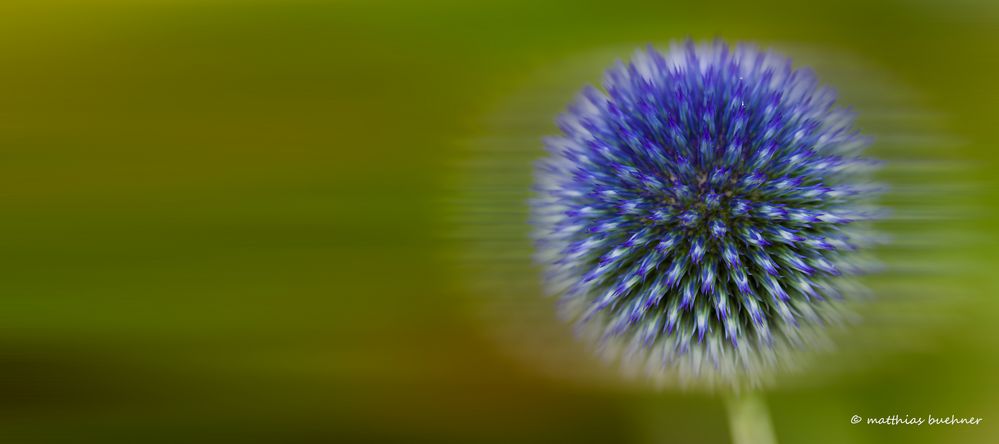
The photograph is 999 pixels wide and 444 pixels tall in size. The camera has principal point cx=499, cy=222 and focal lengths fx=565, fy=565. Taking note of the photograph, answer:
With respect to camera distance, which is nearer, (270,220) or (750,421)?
(750,421)

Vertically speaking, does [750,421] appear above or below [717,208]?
below

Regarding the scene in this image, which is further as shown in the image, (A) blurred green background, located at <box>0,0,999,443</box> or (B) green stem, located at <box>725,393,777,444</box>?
(A) blurred green background, located at <box>0,0,999,443</box>

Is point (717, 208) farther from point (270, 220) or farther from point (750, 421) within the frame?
point (270, 220)

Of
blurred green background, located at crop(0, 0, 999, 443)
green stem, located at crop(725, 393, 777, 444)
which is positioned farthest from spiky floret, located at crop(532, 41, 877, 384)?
blurred green background, located at crop(0, 0, 999, 443)

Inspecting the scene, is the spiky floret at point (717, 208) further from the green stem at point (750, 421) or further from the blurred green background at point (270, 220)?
the blurred green background at point (270, 220)

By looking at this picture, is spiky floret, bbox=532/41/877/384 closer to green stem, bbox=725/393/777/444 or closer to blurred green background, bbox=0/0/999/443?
green stem, bbox=725/393/777/444

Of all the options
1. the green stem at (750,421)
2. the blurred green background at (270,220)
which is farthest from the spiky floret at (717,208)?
the blurred green background at (270,220)

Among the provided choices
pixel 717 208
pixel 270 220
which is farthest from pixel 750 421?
pixel 270 220

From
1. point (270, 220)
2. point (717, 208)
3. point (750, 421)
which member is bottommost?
point (750, 421)
